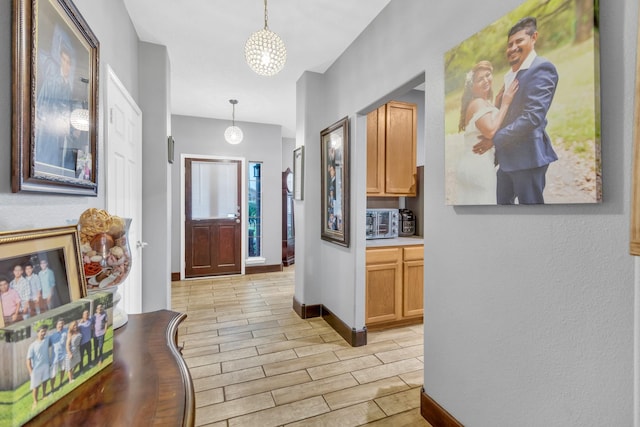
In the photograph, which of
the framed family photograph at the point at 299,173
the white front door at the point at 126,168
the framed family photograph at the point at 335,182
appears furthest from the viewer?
the framed family photograph at the point at 299,173

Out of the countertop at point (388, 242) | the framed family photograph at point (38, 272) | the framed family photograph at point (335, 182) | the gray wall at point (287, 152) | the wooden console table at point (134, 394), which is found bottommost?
the wooden console table at point (134, 394)

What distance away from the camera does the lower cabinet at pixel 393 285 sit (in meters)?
2.94

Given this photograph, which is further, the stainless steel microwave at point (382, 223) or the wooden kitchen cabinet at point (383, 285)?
the stainless steel microwave at point (382, 223)

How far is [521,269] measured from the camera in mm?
1266

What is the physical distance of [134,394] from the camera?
725mm

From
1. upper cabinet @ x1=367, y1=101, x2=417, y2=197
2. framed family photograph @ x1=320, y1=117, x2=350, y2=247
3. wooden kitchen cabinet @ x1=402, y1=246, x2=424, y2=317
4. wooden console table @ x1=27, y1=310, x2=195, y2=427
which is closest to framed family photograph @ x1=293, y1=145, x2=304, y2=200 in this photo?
framed family photograph @ x1=320, y1=117, x2=350, y2=247

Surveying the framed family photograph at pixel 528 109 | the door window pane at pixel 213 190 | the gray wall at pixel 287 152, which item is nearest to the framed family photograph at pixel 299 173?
the door window pane at pixel 213 190

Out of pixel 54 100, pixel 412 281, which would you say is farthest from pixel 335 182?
pixel 54 100

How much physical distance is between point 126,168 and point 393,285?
2550 millimetres

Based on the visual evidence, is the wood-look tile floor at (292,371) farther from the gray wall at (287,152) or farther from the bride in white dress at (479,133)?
the gray wall at (287,152)

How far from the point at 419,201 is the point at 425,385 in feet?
7.42

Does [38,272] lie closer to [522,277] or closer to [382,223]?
[522,277]

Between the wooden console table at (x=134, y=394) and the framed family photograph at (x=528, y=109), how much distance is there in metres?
1.33

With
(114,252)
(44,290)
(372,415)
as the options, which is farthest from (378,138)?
(44,290)
